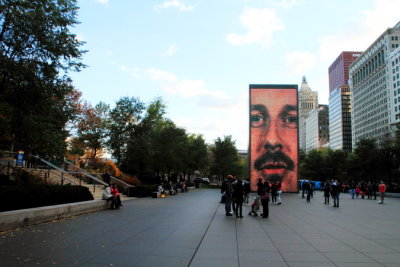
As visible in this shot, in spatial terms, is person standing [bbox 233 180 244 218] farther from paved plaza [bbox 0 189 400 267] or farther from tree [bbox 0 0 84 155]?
tree [bbox 0 0 84 155]

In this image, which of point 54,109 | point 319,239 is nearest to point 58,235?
point 319,239

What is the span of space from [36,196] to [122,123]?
2634cm

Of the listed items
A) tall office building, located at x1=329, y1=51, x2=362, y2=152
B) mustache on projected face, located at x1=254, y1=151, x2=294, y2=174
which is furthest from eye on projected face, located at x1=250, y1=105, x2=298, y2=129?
tall office building, located at x1=329, y1=51, x2=362, y2=152

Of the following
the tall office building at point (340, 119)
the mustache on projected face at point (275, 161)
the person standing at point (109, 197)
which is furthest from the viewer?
the tall office building at point (340, 119)

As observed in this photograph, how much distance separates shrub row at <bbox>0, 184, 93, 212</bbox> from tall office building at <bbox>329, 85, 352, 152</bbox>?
171 m

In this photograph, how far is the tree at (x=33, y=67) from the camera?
1303 cm

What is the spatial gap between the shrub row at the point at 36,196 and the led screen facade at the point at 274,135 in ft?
104

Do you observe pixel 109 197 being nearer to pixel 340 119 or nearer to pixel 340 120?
pixel 340 120

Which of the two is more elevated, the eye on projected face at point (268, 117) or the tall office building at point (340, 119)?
the tall office building at point (340, 119)

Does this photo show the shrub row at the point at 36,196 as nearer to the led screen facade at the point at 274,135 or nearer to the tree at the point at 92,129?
the tree at the point at 92,129

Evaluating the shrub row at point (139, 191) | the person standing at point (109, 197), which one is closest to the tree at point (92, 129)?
the shrub row at point (139, 191)

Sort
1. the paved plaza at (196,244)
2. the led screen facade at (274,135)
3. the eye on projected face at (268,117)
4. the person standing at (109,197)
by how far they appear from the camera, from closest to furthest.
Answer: the paved plaza at (196,244)
the person standing at (109,197)
the led screen facade at (274,135)
the eye on projected face at (268,117)

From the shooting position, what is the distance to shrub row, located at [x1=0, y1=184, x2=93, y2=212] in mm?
10117

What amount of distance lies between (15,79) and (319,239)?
12997mm
